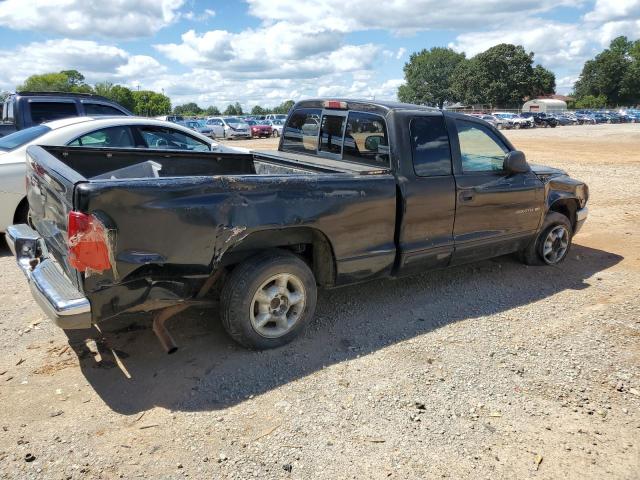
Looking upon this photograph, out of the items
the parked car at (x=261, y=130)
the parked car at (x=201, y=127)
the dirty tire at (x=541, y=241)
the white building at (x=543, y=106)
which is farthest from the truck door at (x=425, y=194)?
the white building at (x=543, y=106)

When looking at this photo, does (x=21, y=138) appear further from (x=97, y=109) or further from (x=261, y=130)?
(x=261, y=130)

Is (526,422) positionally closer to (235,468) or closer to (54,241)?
(235,468)

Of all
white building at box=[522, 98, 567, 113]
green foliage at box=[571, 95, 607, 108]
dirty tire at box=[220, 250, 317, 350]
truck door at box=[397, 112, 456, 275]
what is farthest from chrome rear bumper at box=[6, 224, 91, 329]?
green foliage at box=[571, 95, 607, 108]

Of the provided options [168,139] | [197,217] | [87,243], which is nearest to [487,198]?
[197,217]

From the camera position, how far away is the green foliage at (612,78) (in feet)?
321

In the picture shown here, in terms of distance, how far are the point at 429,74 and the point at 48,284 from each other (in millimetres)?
120104

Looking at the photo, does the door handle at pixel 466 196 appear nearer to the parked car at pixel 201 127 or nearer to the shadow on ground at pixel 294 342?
the shadow on ground at pixel 294 342

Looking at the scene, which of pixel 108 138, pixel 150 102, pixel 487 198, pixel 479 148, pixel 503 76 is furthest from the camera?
pixel 150 102

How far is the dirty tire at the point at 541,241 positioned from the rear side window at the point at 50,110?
8.03 metres

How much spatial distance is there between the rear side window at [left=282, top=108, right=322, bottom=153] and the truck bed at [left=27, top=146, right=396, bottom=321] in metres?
0.79

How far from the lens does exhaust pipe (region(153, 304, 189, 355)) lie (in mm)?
3590

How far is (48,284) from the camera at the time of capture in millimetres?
3371

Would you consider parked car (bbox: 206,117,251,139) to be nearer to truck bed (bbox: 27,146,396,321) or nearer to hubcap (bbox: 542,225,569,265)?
hubcap (bbox: 542,225,569,265)

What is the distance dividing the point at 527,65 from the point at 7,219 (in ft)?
309
